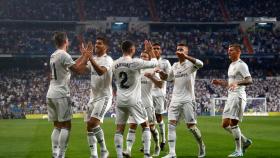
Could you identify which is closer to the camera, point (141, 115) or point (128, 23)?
point (141, 115)

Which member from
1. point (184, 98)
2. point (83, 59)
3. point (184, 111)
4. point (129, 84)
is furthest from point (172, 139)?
point (83, 59)

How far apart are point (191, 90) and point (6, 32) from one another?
163 feet

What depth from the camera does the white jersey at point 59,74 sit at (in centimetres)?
1142

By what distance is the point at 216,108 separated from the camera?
49.3 meters

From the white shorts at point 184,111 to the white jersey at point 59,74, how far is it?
2997 millimetres

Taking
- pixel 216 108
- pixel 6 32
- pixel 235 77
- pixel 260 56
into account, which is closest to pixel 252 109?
pixel 216 108

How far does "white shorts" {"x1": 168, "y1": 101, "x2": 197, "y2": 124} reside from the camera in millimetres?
13000

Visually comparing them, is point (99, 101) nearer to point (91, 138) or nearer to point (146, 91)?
point (91, 138)

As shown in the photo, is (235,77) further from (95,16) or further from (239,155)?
(95,16)

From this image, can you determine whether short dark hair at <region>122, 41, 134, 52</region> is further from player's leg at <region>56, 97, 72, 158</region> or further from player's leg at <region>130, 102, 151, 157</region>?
player's leg at <region>56, 97, 72, 158</region>

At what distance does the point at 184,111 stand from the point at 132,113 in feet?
6.47

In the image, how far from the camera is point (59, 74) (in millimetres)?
11523

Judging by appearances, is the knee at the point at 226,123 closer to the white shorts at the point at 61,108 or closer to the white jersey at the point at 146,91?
the white jersey at the point at 146,91

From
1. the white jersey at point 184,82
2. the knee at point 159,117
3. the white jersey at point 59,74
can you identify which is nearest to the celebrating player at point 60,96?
the white jersey at point 59,74
